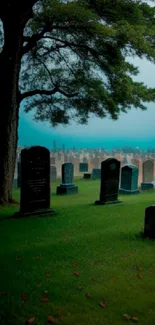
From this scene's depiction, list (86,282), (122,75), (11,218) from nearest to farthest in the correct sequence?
(86,282) < (11,218) < (122,75)

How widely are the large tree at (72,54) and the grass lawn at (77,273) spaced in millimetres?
4837

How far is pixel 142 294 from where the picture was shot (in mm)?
3975

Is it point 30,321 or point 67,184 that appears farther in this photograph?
point 67,184

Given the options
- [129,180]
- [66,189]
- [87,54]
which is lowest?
[66,189]

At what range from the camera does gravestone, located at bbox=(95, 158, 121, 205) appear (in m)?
11.2

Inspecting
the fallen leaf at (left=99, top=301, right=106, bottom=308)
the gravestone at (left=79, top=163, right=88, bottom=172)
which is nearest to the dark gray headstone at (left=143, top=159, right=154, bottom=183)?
the gravestone at (left=79, top=163, right=88, bottom=172)

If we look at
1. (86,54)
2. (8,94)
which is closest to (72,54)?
(86,54)

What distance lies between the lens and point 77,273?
4547 millimetres

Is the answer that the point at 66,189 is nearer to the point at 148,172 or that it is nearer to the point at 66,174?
the point at 66,174

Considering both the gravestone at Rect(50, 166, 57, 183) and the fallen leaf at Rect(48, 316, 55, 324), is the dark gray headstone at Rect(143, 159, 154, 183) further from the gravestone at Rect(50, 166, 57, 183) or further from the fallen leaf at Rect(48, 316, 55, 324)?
the fallen leaf at Rect(48, 316, 55, 324)

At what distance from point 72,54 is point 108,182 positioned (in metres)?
6.29

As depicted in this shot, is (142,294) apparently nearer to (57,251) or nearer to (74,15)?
(57,251)

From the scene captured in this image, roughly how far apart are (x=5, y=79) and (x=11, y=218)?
5.14 metres

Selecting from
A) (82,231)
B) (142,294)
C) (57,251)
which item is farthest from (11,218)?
(142,294)
